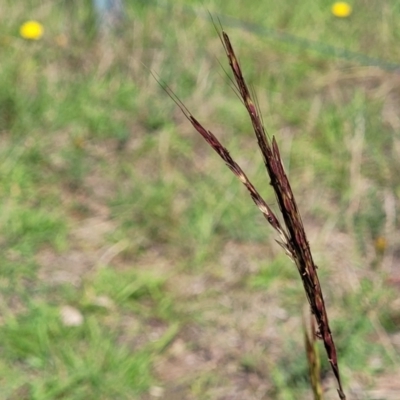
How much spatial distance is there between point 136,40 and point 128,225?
1.15 metres

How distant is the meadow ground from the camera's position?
6.27 ft

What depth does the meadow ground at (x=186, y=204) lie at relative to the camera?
1.91 meters

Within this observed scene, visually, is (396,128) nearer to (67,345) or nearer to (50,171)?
(50,171)

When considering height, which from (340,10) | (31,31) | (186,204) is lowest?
(186,204)

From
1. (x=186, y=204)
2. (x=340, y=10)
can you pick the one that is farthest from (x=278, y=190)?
(x=340, y=10)

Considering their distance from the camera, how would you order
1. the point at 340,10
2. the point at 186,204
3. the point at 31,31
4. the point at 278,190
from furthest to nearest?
1. the point at 340,10
2. the point at 31,31
3. the point at 186,204
4. the point at 278,190

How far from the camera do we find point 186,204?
248 centimetres

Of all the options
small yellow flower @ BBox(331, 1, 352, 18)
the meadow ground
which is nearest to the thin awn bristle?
the meadow ground

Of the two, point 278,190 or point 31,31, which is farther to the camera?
point 31,31

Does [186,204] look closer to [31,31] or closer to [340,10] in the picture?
[31,31]

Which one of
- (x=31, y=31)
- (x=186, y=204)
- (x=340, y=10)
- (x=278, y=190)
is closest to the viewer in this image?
(x=278, y=190)

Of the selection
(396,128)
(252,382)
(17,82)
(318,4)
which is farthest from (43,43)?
(252,382)

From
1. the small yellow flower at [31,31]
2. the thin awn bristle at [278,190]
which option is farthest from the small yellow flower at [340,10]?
the thin awn bristle at [278,190]

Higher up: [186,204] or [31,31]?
[31,31]
